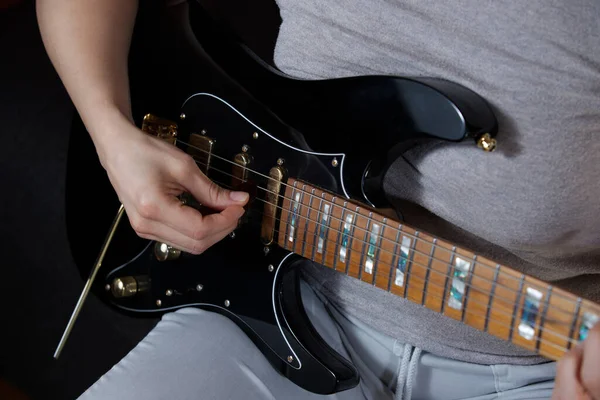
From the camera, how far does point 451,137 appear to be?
681 mm

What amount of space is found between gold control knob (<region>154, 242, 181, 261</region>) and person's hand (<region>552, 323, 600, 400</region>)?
1.78 feet

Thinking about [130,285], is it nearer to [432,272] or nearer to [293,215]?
[293,215]

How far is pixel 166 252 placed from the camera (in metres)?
0.97

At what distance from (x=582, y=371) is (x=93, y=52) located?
0.68 meters

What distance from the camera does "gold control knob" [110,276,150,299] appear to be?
1.03m

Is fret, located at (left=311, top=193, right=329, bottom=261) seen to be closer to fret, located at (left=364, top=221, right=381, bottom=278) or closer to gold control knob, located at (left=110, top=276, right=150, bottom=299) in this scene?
fret, located at (left=364, top=221, right=381, bottom=278)

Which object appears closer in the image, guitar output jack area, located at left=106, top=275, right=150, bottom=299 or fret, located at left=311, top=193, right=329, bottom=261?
fret, located at left=311, top=193, right=329, bottom=261

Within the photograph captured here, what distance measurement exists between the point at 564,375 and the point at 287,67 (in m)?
0.49

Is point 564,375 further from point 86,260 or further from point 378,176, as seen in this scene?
point 86,260

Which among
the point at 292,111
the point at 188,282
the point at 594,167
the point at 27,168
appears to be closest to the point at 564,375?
the point at 594,167

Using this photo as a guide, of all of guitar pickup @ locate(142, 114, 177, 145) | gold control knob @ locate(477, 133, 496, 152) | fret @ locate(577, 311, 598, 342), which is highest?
gold control knob @ locate(477, 133, 496, 152)

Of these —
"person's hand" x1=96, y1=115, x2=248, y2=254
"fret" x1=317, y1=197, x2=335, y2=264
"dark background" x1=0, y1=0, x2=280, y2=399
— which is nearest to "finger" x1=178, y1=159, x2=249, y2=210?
"person's hand" x1=96, y1=115, x2=248, y2=254

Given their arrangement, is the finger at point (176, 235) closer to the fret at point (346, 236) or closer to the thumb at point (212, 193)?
the thumb at point (212, 193)

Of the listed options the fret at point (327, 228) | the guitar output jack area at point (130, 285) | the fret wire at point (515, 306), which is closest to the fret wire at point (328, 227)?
the fret at point (327, 228)
